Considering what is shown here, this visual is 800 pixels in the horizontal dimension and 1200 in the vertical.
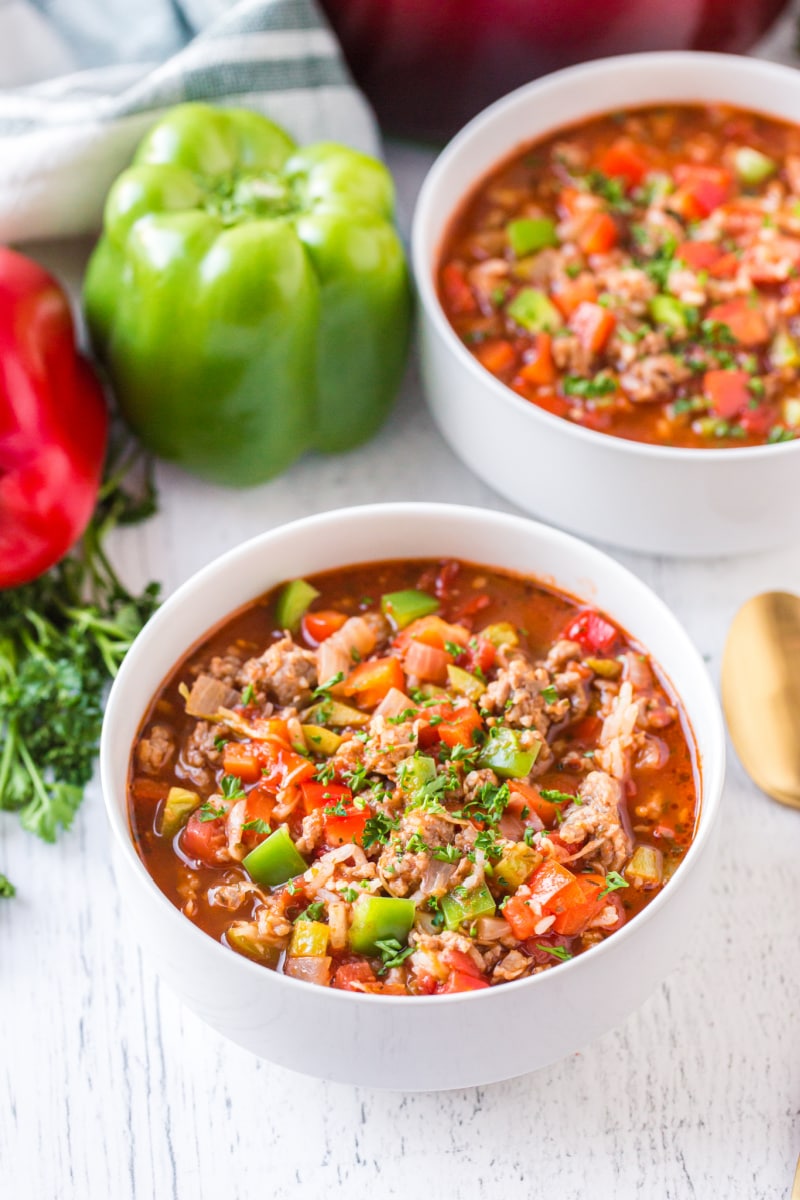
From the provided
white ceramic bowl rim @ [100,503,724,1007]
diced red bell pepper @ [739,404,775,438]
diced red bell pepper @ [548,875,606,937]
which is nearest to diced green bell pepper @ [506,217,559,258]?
diced red bell pepper @ [739,404,775,438]

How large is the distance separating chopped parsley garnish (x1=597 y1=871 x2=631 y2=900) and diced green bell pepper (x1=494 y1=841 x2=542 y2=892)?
0.14 meters

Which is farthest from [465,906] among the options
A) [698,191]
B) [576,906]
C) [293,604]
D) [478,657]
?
[698,191]

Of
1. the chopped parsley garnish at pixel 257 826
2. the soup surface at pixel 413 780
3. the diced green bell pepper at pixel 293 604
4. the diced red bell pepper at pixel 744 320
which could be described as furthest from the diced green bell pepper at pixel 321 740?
the diced red bell pepper at pixel 744 320

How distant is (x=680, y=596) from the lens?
12.6 ft

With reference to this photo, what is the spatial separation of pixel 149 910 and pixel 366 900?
42 cm

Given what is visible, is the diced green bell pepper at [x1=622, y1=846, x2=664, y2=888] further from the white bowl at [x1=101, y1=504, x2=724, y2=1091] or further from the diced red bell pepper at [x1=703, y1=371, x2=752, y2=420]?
the diced red bell pepper at [x1=703, y1=371, x2=752, y2=420]

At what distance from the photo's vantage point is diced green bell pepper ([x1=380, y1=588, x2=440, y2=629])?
131 inches

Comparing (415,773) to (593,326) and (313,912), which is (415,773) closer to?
(313,912)

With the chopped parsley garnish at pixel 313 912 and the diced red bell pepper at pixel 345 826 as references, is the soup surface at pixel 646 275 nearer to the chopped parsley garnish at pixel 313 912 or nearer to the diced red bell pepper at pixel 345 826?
the diced red bell pepper at pixel 345 826

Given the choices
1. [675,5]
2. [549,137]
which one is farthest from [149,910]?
[675,5]

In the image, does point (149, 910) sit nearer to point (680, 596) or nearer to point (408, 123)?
point (680, 596)

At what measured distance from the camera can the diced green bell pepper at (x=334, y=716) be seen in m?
3.12

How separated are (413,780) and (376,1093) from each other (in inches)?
26.7

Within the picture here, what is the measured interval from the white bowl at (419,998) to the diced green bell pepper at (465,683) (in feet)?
1.18
